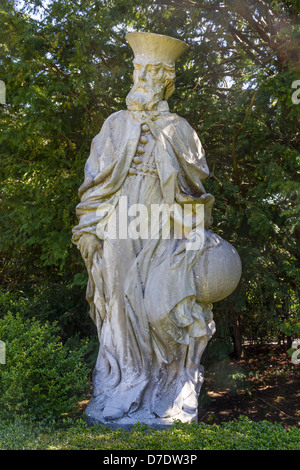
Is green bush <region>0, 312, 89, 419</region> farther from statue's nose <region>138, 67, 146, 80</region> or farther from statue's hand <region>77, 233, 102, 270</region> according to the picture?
statue's nose <region>138, 67, 146, 80</region>

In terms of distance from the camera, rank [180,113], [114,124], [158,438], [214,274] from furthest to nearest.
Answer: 1. [180,113]
2. [114,124]
3. [214,274]
4. [158,438]

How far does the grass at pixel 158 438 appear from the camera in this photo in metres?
2.86

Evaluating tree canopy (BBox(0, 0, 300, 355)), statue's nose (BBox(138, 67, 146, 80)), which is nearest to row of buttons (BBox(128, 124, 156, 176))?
statue's nose (BBox(138, 67, 146, 80))

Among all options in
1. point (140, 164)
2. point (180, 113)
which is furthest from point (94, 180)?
point (180, 113)

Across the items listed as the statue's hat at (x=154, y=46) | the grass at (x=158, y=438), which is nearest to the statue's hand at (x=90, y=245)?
the grass at (x=158, y=438)

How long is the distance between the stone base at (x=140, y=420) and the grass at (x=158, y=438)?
171mm

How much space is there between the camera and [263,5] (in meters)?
5.82

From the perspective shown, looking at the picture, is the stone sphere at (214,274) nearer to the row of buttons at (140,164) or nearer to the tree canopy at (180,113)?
the row of buttons at (140,164)

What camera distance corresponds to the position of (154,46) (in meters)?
3.88

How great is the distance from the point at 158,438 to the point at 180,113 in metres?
3.92

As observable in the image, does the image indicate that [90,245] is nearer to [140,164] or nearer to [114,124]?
[140,164]

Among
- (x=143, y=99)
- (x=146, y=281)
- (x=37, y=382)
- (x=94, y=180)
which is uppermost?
(x=143, y=99)

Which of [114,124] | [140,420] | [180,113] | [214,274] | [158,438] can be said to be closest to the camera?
[158,438]
